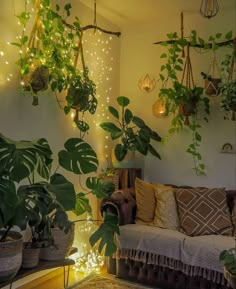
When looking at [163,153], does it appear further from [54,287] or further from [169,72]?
[54,287]

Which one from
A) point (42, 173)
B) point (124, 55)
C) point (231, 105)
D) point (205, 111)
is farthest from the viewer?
point (124, 55)

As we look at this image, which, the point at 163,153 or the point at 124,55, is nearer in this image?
the point at 163,153

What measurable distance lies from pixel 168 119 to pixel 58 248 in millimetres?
2058

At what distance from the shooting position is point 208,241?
108 inches

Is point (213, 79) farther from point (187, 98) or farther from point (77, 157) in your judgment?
point (77, 157)

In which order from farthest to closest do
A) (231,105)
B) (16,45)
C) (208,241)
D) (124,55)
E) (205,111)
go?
(124,55) < (205,111) < (231,105) < (208,241) < (16,45)

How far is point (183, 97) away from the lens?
3.48 metres

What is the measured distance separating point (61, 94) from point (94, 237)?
1394 millimetres

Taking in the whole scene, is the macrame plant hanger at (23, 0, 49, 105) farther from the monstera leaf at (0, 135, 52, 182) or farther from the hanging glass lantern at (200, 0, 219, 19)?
the hanging glass lantern at (200, 0, 219, 19)

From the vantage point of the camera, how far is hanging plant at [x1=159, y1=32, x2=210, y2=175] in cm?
349

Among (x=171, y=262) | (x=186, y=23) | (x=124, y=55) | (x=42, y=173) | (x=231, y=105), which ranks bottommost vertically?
(x=171, y=262)

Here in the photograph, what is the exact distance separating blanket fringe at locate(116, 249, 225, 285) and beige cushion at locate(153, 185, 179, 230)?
0.33m

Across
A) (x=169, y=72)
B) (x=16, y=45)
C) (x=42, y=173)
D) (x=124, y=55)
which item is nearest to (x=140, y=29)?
(x=124, y=55)

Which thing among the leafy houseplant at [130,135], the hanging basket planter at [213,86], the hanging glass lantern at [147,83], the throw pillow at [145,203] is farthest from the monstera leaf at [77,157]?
the hanging glass lantern at [147,83]
